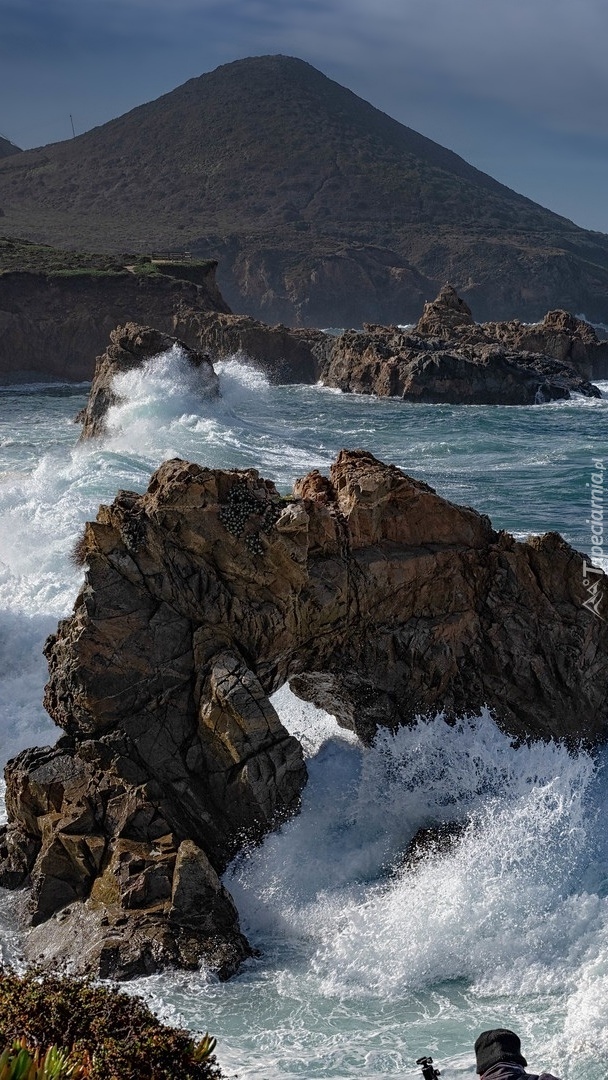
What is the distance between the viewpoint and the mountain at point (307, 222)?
443 feet

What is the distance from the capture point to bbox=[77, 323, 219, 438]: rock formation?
38.7 meters

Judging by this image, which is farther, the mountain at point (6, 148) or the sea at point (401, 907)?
the mountain at point (6, 148)

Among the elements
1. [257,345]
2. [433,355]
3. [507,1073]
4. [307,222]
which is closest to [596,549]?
[507,1073]

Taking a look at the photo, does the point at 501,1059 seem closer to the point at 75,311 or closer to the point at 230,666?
the point at 230,666

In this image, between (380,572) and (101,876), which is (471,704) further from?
(101,876)

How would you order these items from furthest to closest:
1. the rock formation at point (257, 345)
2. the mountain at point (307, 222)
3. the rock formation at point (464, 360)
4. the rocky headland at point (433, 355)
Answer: the mountain at point (307, 222) < the rock formation at point (257, 345) < the rocky headland at point (433, 355) < the rock formation at point (464, 360)

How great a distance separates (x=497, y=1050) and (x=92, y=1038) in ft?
10.4

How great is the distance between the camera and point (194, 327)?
2800 inches

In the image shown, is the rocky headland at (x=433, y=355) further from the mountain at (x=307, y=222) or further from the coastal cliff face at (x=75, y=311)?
the mountain at (x=307, y=222)

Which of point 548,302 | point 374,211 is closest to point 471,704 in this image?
point 548,302

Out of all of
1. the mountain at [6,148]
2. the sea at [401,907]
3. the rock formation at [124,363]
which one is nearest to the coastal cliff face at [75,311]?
the rock formation at [124,363]

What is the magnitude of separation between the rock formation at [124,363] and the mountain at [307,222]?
8896 centimetres

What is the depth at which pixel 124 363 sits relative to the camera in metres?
41.1

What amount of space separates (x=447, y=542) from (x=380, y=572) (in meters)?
1.15
